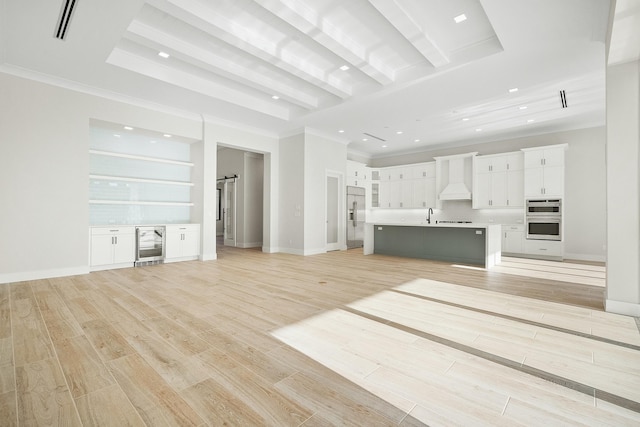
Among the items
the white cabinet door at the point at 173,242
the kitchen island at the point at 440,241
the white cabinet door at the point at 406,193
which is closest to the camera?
the kitchen island at the point at 440,241

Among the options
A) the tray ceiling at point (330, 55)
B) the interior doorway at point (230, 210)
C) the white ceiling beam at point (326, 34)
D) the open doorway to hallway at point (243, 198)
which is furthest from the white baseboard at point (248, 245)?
the white ceiling beam at point (326, 34)

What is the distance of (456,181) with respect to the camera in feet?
28.9

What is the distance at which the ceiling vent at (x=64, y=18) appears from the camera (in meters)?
3.23

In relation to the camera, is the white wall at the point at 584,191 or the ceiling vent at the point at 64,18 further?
the white wall at the point at 584,191

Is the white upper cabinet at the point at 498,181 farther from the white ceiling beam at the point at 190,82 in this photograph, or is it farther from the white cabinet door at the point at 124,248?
the white cabinet door at the point at 124,248

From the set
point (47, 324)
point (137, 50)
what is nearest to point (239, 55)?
point (137, 50)

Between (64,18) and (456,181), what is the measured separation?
899cm

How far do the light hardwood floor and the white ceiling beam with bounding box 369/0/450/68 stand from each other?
3313mm

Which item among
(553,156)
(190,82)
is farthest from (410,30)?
(553,156)

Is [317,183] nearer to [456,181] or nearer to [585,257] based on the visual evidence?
[456,181]

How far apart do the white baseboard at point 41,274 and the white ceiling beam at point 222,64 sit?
3889 millimetres

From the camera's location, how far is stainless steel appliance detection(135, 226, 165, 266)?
19.2ft

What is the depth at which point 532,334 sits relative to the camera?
2576mm

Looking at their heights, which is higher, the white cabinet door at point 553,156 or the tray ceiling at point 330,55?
the tray ceiling at point 330,55
